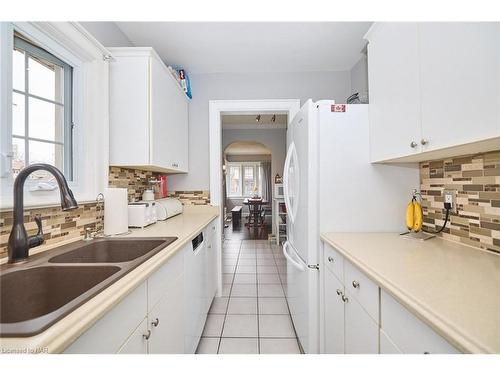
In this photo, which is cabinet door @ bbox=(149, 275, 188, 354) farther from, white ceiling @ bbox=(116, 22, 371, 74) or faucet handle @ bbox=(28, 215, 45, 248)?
white ceiling @ bbox=(116, 22, 371, 74)

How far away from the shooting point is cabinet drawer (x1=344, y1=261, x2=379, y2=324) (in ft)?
2.73

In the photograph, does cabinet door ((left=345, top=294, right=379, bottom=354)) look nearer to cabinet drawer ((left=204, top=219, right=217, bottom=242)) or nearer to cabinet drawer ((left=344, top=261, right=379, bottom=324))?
cabinet drawer ((left=344, top=261, right=379, bottom=324))

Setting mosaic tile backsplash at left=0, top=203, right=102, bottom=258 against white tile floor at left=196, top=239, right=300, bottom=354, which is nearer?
mosaic tile backsplash at left=0, top=203, right=102, bottom=258

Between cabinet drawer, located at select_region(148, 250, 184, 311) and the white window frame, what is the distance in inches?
25.8

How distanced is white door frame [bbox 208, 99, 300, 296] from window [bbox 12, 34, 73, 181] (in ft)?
4.25

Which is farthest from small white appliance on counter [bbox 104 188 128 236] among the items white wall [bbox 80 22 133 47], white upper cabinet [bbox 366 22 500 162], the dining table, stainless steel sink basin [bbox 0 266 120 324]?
the dining table

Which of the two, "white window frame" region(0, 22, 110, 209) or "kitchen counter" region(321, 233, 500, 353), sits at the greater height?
"white window frame" region(0, 22, 110, 209)

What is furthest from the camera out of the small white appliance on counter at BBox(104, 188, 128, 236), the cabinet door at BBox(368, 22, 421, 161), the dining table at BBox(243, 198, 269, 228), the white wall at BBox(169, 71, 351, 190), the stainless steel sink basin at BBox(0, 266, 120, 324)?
the dining table at BBox(243, 198, 269, 228)

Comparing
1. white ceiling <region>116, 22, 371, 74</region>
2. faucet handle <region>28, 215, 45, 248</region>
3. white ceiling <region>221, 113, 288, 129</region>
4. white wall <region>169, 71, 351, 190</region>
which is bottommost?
faucet handle <region>28, 215, 45, 248</region>

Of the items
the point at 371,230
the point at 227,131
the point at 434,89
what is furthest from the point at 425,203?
the point at 227,131

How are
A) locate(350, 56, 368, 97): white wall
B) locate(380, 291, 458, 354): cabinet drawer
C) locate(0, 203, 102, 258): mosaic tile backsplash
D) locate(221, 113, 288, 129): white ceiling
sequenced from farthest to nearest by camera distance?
1. locate(221, 113, 288, 129): white ceiling
2. locate(350, 56, 368, 97): white wall
3. locate(0, 203, 102, 258): mosaic tile backsplash
4. locate(380, 291, 458, 354): cabinet drawer

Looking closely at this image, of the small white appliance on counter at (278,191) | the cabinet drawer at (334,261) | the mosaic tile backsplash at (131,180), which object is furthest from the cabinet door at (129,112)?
the small white appliance on counter at (278,191)

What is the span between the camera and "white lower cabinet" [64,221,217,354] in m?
0.62

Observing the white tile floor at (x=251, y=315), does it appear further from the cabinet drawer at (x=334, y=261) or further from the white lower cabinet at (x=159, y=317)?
the cabinet drawer at (x=334, y=261)
